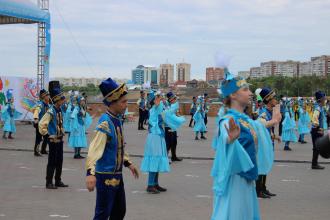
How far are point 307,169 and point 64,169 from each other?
6281 mm

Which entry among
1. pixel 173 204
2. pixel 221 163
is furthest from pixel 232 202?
pixel 173 204

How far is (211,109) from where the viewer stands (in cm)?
4272

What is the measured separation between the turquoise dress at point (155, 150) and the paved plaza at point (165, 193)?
1.70ft

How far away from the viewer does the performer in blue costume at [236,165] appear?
4961mm

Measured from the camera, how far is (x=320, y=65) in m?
109

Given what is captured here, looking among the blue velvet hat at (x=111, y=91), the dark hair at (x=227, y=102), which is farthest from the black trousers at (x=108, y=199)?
the dark hair at (x=227, y=102)

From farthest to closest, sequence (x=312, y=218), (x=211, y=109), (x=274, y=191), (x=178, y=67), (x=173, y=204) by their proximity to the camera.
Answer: (x=178, y=67), (x=211, y=109), (x=274, y=191), (x=173, y=204), (x=312, y=218)

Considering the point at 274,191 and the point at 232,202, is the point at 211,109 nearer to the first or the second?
the point at 274,191

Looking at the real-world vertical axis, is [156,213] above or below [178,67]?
below

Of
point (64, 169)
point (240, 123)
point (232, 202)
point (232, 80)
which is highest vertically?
point (232, 80)

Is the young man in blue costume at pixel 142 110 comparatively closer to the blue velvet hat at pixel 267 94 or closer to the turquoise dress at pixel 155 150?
the turquoise dress at pixel 155 150

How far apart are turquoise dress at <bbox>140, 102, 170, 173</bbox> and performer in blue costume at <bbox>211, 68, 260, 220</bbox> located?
4922mm

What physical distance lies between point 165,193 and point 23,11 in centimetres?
1799

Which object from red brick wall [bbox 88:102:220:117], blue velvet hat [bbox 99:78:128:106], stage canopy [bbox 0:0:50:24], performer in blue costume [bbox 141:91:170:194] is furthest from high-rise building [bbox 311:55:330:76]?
blue velvet hat [bbox 99:78:128:106]
